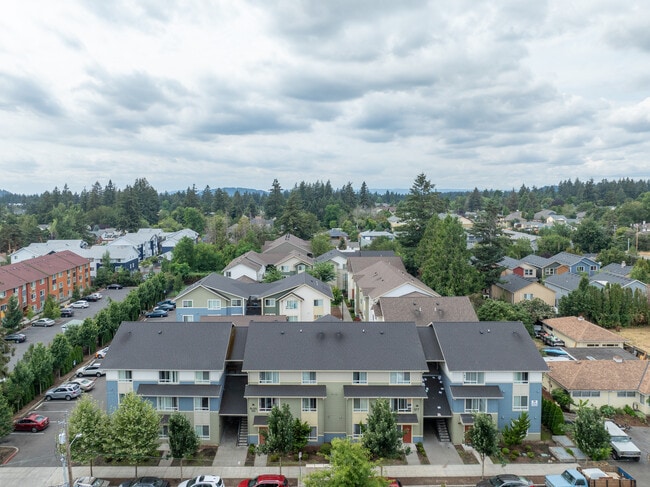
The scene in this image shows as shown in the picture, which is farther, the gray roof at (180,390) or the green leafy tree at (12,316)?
the green leafy tree at (12,316)

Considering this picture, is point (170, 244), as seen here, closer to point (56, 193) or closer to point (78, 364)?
point (78, 364)

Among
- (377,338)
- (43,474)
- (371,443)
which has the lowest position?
(43,474)

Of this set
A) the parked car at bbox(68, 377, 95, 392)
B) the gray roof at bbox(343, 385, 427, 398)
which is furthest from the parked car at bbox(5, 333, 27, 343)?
the gray roof at bbox(343, 385, 427, 398)

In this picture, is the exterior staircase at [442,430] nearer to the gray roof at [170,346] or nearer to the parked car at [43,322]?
the gray roof at [170,346]

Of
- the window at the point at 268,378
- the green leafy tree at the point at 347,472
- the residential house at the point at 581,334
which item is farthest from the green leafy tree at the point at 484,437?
the residential house at the point at 581,334

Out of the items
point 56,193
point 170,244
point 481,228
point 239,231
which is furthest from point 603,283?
point 56,193

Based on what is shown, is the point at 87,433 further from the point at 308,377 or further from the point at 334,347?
the point at 334,347

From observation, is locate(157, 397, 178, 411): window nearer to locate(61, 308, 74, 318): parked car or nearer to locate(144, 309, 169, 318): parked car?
locate(144, 309, 169, 318): parked car
